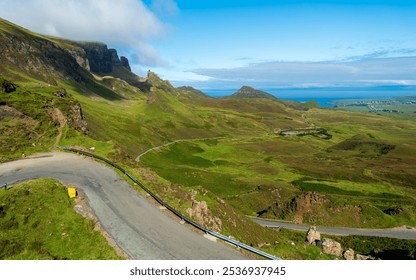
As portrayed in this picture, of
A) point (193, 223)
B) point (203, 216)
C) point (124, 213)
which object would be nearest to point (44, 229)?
point (124, 213)

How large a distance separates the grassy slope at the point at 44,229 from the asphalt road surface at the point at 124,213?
69.1 inches

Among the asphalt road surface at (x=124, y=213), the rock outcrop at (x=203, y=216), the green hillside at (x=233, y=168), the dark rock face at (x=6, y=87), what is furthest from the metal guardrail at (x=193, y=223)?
the dark rock face at (x=6, y=87)

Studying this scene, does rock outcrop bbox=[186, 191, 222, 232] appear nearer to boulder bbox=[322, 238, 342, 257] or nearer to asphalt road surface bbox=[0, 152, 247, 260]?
asphalt road surface bbox=[0, 152, 247, 260]

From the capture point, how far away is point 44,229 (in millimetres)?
24188

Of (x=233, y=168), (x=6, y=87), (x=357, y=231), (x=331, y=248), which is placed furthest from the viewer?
(x=233, y=168)

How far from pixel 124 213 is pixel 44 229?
6.64 meters

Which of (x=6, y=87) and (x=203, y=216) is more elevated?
(x=6, y=87)

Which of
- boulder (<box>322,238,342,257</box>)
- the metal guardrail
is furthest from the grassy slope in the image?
boulder (<box>322,238,342,257</box>)

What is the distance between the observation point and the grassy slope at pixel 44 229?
21.9m

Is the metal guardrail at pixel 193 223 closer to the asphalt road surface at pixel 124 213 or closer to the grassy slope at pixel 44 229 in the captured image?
the asphalt road surface at pixel 124 213

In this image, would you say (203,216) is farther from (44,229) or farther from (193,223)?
(44,229)

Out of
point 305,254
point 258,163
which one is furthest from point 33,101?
point 258,163

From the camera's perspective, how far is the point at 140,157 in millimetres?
122188

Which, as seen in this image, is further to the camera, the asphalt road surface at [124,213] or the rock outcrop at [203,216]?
the rock outcrop at [203,216]
